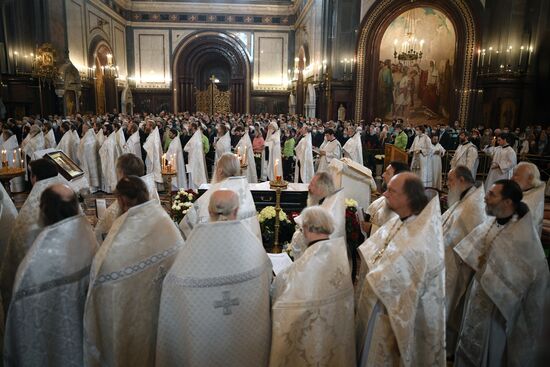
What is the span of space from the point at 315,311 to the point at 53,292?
177cm

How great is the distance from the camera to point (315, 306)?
269 cm

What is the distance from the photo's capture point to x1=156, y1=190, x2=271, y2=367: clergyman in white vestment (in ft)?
8.61

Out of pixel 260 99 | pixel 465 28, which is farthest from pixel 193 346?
pixel 260 99

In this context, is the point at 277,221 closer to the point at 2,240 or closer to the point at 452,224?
the point at 452,224

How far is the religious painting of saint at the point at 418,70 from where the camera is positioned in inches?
821

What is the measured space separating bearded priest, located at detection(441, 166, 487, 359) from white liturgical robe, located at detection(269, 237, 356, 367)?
1661mm

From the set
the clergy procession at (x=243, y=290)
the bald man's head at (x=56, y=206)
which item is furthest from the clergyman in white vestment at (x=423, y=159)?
the bald man's head at (x=56, y=206)

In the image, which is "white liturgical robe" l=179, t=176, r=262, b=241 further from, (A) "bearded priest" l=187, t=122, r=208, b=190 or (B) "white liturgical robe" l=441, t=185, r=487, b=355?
(A) "bearded priest" l=187, t=122, r=208, b=190

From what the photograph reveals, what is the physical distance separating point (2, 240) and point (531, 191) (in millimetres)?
5220

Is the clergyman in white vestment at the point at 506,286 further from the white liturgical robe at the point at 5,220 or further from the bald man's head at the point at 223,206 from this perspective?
the white liturgical robe at the point at 5,220

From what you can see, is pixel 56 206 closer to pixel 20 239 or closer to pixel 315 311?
pixel 20 239

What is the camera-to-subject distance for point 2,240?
3771 millimetres

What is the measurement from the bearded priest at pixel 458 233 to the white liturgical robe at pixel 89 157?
9.73 meters

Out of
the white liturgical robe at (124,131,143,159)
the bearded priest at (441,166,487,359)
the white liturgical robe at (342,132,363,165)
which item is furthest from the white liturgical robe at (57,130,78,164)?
the bearded priest at (441,166,487,359)
